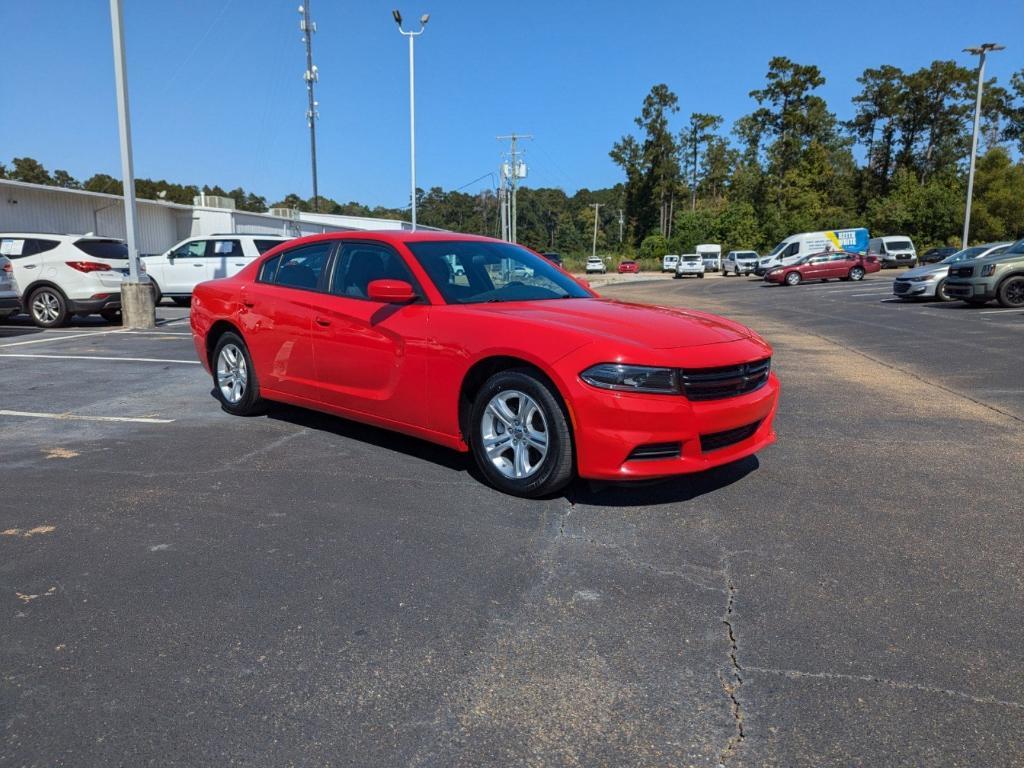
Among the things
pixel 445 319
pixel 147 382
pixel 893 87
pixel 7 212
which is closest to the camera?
pixel 445 319

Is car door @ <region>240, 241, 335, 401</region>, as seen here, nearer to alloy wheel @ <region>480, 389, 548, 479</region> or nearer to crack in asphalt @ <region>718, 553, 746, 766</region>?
alloy wheel @ <region>480, 389, 548, 479</region>

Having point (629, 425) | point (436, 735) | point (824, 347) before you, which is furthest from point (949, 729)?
point (824, 347)

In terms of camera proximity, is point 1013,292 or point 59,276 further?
point 1013,292

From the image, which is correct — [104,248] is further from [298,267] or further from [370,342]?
[370,342]

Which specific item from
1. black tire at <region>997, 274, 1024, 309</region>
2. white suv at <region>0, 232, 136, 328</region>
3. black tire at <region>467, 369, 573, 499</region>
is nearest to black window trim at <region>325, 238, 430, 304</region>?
black tire at <region>467, 369, 573, 499</region>

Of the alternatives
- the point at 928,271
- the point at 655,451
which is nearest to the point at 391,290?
the point at 655,451

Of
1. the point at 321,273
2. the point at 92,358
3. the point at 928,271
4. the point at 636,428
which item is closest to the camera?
the point at 636,428

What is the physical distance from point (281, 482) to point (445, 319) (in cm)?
140

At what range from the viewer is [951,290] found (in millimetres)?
17797

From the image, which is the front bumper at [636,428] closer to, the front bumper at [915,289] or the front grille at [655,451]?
the front grille at [655,451]

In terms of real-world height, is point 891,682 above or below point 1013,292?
below

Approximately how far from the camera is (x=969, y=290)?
1722cm

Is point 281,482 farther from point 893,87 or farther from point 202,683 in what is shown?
point 893,87

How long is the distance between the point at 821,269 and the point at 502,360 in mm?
35659
